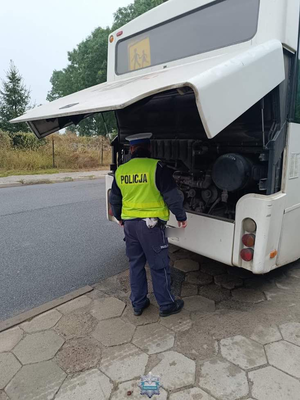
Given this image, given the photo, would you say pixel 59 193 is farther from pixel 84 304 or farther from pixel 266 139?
pixel 266 139

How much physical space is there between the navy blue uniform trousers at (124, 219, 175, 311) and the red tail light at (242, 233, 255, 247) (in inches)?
27.5

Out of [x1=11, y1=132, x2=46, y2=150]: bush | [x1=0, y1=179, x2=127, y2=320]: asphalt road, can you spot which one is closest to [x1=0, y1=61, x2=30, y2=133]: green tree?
[x1=11, y1=132, x2=46, y2=150]: bush

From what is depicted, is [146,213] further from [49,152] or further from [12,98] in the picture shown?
[12,98]

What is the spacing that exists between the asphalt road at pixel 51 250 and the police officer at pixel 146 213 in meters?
1.07

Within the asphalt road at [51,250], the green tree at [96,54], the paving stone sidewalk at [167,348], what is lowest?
the asphalt road at [51,250]

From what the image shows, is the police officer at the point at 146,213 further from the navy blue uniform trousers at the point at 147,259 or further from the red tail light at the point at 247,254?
the red tail light at the point at 247,254

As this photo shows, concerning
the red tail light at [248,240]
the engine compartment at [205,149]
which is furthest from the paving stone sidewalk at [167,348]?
the engine compartment at [205,149]

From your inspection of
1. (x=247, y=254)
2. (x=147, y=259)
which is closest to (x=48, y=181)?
(x=147, y=259)

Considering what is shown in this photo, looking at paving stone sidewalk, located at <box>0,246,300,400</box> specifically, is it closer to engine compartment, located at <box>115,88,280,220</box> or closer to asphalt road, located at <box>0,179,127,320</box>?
asphalt road, located at <box>0,179,127,320</box>

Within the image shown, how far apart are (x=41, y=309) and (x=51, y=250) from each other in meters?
1.78

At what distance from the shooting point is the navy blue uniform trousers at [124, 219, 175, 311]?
8.73ft

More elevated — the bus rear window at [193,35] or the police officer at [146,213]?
the bus rear window at [193,35]

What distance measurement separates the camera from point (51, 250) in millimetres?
4660

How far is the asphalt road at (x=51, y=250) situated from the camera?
3459mm
